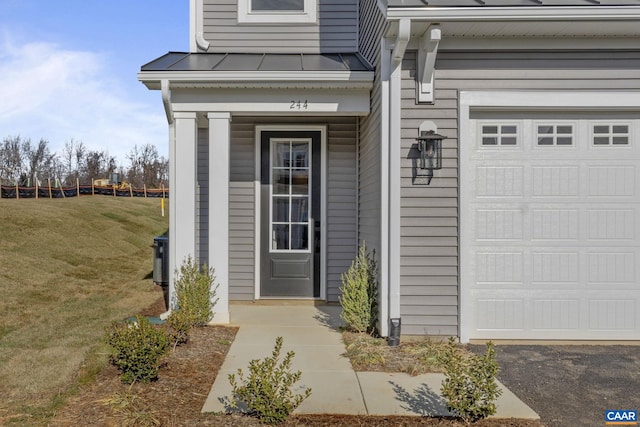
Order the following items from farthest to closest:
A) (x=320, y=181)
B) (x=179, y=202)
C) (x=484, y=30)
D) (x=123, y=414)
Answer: (x=320, y=181) → (x=179, y=202) → (x=484, y=30) → (x=123, y=414)

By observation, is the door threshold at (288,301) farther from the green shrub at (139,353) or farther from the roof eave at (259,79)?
the roof eave at (259,79)

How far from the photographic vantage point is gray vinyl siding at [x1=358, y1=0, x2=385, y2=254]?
4465 millimetres

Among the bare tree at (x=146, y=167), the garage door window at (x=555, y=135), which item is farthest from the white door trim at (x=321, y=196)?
the bare tree at (x=146, y=167)

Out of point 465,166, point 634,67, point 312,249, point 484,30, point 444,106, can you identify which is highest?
point 484,30

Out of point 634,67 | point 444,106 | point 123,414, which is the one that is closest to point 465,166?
point 444,106

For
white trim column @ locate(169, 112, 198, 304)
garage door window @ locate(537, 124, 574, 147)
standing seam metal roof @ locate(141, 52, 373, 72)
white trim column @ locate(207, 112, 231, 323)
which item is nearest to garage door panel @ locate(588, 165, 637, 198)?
garage door window @ locate(537, 124, 574, 147)

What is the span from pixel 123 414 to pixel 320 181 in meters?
3.94

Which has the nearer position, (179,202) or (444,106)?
(444,106)

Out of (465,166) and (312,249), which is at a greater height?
(465,166)

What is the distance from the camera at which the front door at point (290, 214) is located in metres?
5.97

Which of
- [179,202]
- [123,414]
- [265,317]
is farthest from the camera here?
[265,317]

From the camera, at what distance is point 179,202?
15.7ft

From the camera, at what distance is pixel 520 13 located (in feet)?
12.3

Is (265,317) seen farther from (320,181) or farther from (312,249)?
(320,181)
